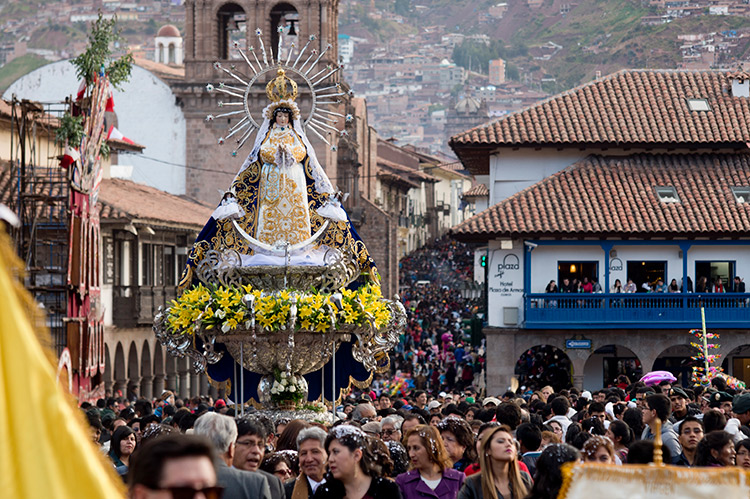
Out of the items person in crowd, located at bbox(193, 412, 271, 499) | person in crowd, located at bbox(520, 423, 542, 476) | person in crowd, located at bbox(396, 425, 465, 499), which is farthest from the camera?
person in crowd, located at bbox(520, 423, 542, 476)

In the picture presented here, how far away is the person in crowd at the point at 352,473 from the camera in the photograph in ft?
24.8

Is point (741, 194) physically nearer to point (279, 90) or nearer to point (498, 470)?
point (279, 90)

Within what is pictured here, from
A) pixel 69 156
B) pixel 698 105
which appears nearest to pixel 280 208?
pixel 69 156

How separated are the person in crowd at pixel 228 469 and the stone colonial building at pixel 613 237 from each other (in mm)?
28802

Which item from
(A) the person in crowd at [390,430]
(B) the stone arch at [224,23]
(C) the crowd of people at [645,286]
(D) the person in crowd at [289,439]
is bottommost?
(A) the person in crowd at [390,430]

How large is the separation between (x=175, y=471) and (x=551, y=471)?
3.14 metres

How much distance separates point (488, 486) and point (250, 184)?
8.11 meters

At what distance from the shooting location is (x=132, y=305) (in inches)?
1599

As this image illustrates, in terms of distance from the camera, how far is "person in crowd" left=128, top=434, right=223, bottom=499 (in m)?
3.72

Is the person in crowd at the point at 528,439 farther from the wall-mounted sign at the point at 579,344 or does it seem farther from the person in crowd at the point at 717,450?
the wall-mounted sign at the point at 579,344

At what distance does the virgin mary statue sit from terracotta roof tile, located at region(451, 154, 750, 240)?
806 inches

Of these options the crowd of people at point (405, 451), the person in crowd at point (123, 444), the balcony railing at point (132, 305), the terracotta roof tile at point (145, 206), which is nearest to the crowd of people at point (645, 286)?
the balcony railing at point (132, 305)

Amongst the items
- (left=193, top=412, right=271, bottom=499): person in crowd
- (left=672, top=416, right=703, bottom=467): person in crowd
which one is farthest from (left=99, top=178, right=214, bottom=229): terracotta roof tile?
(left=193, top=412, right=271, bottom=499): person in crowd

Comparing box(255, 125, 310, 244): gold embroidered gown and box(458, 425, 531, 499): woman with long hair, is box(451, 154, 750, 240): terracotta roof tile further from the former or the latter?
box(458, 425, 531, 499): woman with long hair
